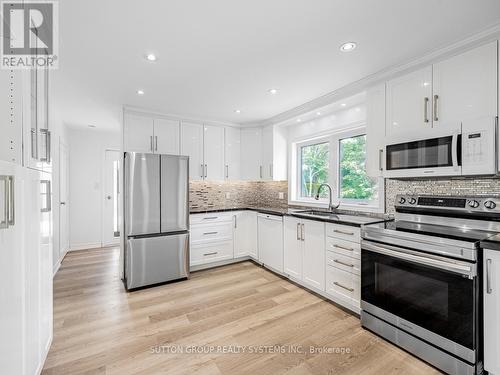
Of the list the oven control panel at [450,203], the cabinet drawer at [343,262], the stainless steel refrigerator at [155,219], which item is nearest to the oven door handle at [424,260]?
the cabinet drawer at [343,262]

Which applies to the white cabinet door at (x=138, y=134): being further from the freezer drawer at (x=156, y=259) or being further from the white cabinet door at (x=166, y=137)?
the freezer drawer at (x=156, y=259)

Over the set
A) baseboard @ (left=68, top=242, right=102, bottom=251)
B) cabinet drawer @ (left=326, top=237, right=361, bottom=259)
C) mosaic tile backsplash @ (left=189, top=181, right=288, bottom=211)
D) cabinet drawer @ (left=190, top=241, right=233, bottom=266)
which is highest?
mosaic tile backsplash @ (left=189, top=181, right=288, bottom=211)

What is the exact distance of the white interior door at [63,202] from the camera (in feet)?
13.3

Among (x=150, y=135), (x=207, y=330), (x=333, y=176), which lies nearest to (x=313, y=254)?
(x=333, y=176)

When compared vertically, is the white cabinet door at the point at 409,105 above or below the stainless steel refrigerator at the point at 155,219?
above

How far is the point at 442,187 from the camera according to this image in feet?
7.19

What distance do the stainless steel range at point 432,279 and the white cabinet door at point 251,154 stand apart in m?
2.39

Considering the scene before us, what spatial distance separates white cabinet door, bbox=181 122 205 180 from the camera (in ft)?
12.6

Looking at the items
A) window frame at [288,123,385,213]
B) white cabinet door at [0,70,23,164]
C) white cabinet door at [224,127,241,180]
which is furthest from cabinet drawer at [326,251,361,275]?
white cabinet door at [0,70,23,164]

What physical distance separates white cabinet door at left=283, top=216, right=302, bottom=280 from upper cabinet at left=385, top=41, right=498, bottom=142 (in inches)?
58.7

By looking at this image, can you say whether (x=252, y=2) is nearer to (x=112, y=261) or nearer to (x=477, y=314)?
(x=477, y=314)

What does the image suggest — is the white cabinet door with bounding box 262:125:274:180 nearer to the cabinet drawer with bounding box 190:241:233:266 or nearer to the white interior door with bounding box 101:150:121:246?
the cabinet drawer with bounding box 190:241:233:266

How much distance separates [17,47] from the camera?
4.66 feet

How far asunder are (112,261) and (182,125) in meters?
2.63
